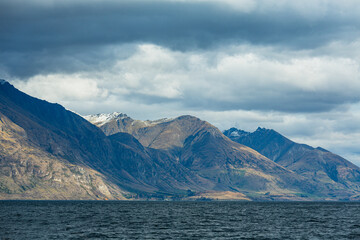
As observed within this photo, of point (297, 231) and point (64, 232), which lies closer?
point (64, 232)

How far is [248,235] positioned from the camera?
146 metres

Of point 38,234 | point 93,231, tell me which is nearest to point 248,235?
point 93,231

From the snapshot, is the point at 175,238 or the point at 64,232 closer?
the point at 175,238

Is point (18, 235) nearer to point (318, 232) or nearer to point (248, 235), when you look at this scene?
point (248, 235)

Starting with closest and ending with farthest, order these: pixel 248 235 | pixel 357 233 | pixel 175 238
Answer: pixel 175 238 → pixel 248 235 → pixel 357 233

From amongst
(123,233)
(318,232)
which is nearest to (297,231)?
(318,232)

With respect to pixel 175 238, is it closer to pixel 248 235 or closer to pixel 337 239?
pixel 248 235

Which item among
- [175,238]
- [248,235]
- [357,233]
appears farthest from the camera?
[357,233]

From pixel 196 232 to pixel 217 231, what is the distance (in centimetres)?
860

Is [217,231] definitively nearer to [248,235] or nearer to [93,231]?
[248,235]

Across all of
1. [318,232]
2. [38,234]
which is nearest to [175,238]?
[38,234]

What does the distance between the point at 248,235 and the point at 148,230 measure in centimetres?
3653

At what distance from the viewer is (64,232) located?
149 meters

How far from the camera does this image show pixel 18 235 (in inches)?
5453
